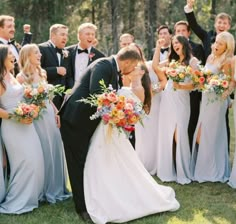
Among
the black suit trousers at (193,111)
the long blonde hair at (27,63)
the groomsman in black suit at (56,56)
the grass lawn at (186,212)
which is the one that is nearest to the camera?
the grass lawn at (186,212)

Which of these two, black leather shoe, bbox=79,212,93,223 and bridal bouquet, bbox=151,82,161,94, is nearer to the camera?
black leather shoe, bbox=79,212,93,223

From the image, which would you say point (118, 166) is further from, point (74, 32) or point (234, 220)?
point (74, 32)

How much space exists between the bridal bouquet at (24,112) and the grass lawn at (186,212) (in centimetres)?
131

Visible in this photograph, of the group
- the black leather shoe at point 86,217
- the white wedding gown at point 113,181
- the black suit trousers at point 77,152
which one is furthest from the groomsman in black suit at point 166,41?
the black leather shoe at point 86,217

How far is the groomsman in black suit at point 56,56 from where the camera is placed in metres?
7.39

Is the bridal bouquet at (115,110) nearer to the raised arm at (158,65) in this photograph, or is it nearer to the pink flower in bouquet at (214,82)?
the pink flower in bouquet at (214,82)

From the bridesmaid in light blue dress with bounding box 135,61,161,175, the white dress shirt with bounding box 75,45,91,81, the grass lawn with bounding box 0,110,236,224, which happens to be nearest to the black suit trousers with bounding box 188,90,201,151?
the bridesmaid in light blue dress with bounding box 135,61,161,175

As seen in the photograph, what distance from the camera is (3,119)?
564cm

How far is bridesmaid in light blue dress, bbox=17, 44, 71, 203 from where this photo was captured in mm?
6012

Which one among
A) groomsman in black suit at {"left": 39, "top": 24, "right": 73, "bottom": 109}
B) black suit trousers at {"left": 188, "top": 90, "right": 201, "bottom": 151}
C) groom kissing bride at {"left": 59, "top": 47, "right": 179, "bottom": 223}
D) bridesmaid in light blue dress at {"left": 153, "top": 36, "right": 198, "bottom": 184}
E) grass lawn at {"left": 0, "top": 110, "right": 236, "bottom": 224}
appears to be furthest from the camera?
black suit trousers at {"left": 188, "top": 90, "right": 201, "bottom": 151}

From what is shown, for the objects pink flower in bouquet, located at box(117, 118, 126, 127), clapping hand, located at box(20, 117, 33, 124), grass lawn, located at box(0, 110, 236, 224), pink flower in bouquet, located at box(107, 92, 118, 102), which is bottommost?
grass lawn, located at box(0, 110, 236, 224)

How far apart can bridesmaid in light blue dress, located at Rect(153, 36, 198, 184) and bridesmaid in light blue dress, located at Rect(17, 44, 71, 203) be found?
6.45ft

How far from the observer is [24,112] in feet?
17.7

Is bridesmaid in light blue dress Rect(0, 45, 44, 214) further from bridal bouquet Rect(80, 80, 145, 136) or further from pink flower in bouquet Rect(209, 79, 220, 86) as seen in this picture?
pink flower in bouquet Rect(209, 79, 220, 86)
